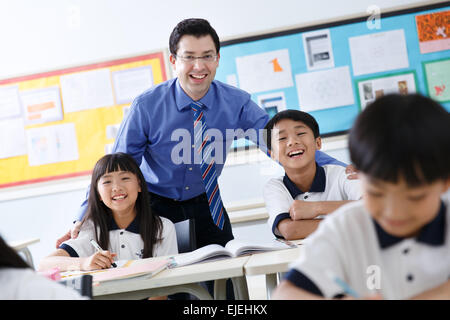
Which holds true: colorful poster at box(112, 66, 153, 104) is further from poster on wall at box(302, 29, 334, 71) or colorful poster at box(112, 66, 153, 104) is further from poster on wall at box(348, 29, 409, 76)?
poster on wall at box(348, 29, 409, 76)

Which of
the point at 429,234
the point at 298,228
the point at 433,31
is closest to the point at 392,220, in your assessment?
the point at 429,234

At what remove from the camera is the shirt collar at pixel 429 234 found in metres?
0.79

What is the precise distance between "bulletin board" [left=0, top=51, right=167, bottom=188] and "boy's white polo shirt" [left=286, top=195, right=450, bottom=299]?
2.95 metres

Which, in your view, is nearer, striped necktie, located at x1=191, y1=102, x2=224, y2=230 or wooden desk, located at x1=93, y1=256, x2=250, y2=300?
wooden desk, located at x1=93, y1=256, x2=250, y2=300

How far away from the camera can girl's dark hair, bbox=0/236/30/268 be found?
0.85 metres

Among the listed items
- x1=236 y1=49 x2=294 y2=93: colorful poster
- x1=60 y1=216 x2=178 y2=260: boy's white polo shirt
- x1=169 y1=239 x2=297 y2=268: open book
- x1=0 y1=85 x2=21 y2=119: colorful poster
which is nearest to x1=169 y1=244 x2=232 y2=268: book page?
x1=169 y1=239 x2=297 y2=268: open book

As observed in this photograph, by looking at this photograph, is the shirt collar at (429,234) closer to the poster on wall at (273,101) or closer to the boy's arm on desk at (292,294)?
the boy's arm on desk at (292,294)

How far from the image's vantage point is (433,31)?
3.40m

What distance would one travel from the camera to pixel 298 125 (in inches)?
79.0

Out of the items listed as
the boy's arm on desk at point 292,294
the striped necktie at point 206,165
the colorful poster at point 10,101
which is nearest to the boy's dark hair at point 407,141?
the boy's arm on desk at point 292,294

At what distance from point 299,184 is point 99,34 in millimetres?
2349

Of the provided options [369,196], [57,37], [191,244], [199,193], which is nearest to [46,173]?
[57,37]

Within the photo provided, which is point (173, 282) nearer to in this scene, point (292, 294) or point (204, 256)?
point (204, 256)

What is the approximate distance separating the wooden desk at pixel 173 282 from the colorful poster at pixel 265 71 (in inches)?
91.0
